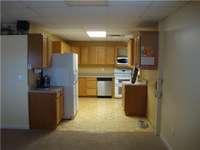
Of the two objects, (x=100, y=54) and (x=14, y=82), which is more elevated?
(x=100, y=54)

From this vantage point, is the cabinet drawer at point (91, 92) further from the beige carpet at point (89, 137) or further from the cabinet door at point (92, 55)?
the beige carpet at point (89, 137)

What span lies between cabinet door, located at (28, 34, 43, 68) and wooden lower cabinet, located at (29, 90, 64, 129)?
70 cm

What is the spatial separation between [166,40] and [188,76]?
124cm

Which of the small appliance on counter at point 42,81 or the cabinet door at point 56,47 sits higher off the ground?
the cabinet door at point 56,47

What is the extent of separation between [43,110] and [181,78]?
9.57 feet

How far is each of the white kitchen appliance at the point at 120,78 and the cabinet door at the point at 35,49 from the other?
4.60m

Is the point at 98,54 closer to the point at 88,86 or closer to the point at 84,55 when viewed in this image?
the point at 84,55

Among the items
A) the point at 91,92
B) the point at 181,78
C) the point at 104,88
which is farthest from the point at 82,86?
the point at 181,78

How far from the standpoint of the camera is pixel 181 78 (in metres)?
Answer: 3.23

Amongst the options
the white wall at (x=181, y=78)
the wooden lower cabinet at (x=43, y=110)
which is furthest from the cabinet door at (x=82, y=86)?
the white wall at (x=181, y=78)

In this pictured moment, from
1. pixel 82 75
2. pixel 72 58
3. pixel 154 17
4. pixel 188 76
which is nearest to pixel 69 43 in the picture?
pixel 82 75

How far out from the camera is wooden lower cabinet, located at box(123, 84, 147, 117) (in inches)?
235

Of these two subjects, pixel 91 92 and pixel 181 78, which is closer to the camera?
pixel 181 78

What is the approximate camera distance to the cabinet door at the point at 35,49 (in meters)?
4.66
